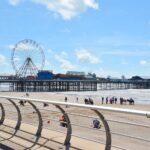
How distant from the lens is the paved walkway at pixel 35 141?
22.7ft

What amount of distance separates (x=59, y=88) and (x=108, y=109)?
163 metres

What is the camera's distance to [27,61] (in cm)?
13188

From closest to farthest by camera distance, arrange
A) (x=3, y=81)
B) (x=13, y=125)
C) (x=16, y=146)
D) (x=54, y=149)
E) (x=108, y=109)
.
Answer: (x=108, y=109) → (x=54, y=149) → (x=16, y=146) → (x=13, y=125) → (x=3, y=81)

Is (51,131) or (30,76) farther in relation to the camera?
(30,76)

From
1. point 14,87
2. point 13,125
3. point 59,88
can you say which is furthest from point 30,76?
point 13,125

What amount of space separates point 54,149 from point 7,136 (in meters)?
1.98

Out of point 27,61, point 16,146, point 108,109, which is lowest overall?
point 16,146

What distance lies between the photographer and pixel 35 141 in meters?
7.76

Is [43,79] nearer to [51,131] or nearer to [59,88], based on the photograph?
[59,88]

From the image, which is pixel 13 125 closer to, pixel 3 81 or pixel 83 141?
pixel 83 141

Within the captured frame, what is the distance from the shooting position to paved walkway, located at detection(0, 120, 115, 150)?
6934 millimetres

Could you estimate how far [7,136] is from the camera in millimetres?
8609

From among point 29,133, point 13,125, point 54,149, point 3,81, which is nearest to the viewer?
point 54,149

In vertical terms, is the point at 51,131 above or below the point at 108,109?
below
